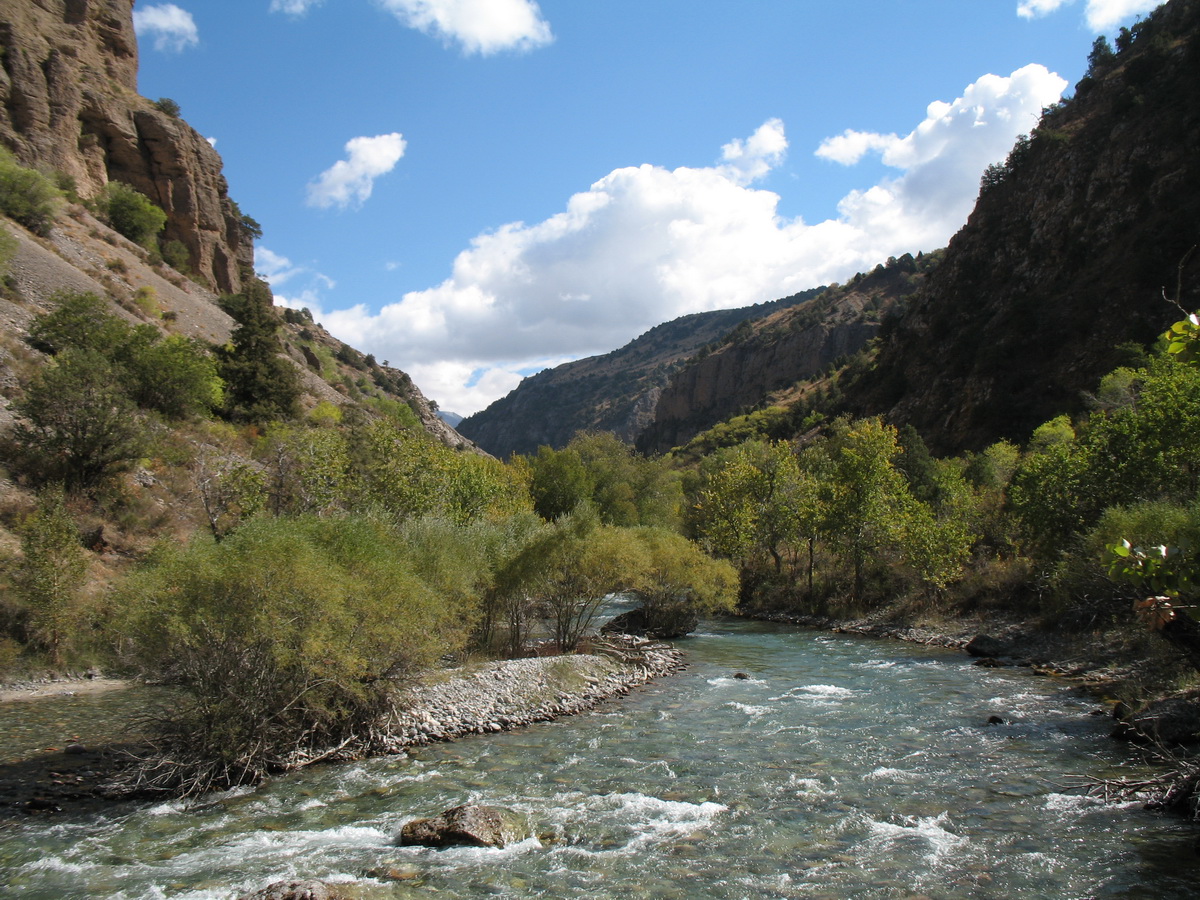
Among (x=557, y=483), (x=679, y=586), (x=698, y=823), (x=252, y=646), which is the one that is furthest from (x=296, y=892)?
(x=557, y=483)

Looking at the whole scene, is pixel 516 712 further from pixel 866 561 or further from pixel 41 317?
pixel 41 317

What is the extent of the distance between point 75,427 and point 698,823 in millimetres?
28163

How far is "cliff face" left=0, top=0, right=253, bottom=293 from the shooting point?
53.6 metres

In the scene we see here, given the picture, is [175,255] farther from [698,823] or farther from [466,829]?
[698,823]

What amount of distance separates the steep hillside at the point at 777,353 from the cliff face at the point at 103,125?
98.3 metres

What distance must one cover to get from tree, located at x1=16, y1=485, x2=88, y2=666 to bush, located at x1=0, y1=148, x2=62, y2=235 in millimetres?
32219

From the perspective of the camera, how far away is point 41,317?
118 ft

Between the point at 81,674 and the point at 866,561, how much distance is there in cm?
3683

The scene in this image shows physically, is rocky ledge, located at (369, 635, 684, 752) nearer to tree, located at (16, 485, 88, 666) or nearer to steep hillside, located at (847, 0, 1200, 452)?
tree, located at (16, 485, 88, 666)

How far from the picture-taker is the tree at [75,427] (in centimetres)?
2817

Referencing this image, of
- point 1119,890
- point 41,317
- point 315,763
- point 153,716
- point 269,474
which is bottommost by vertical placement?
point 1119,890

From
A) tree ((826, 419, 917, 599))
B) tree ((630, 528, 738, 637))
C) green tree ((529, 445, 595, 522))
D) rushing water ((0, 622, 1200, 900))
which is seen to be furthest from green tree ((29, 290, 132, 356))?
tree ((826, 419, 917, 599))

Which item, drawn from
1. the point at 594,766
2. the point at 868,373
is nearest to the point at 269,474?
the point at 594,766

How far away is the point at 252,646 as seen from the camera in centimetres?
1436
